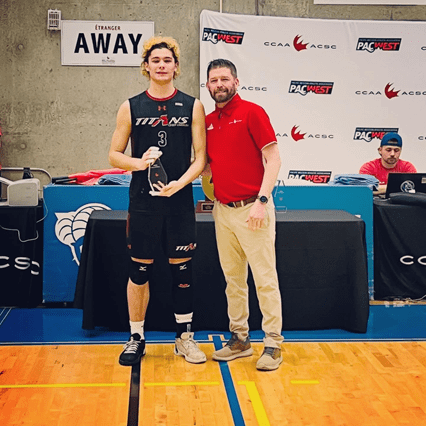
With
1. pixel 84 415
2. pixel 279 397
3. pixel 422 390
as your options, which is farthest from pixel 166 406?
pixel 422 390

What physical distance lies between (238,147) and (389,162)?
2818 mm

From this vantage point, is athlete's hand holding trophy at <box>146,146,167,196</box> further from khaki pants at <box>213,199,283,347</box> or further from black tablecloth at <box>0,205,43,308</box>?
black tablecloth at <box>0,205,43,308</box>

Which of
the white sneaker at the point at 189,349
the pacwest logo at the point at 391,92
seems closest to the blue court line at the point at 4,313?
the white sneaker at the point at 189,349

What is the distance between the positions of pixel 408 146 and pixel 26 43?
15.3ft

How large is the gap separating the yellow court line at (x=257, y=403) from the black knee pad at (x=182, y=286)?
1.87 ft

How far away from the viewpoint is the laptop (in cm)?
459

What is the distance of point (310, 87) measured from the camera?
6891 millimetres

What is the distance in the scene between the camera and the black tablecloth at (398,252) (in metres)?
4.60

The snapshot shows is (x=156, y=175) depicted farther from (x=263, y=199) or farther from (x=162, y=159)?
(x=263, y=199)

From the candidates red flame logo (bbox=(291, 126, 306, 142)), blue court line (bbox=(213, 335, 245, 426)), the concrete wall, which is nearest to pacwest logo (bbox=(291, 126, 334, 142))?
red flame logo (bbox=(291, 126, 306, 142))

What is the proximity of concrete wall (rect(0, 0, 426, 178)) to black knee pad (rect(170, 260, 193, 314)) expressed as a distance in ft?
13.2

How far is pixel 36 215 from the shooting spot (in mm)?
4383

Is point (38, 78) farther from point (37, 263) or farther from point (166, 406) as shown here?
point (166, 406)

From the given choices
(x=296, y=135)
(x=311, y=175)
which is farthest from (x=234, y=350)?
(x=296, y=135)
